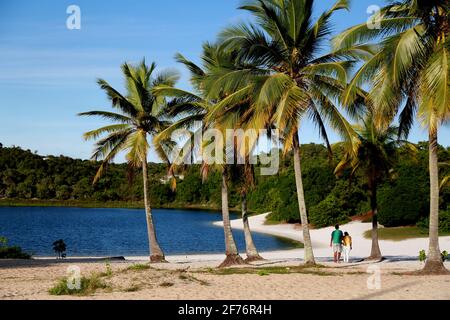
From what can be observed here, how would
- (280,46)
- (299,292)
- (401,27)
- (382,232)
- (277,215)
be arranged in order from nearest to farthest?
(299,292), (401,27), (280,46), (382,232), (277,215)

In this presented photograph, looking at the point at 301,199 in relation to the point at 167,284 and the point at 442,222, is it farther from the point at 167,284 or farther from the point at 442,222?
the point at 442,222

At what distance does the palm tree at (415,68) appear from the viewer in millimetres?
16141

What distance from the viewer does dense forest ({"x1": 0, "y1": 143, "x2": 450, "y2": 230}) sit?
4803 cm

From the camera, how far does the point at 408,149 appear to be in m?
27.9

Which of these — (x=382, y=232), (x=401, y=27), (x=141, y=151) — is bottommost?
(x=382, y=232)

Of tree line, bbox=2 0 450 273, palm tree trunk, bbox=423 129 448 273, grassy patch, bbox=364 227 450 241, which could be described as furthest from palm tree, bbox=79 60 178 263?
grassy patch, bbox=364 227 450 241

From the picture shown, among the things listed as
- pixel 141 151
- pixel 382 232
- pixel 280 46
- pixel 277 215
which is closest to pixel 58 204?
pixel 277 215

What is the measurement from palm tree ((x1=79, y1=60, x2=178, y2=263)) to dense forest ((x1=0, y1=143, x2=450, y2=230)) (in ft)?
89.2

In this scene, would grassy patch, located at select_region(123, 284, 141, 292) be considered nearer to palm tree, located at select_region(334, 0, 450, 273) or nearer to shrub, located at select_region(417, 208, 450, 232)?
palm tree, located at select_region(334, 0, 450, 273)

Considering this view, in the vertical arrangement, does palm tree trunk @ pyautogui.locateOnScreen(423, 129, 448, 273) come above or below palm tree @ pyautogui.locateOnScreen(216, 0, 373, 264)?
below

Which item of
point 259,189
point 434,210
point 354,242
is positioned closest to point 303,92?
point 434,210
